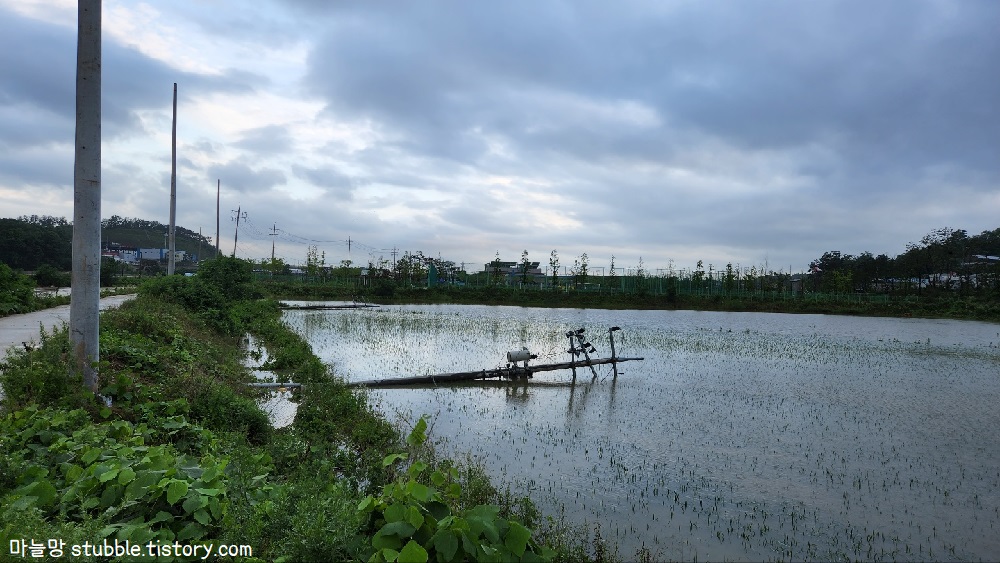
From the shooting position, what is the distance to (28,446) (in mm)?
4355

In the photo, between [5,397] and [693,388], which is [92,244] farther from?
[693,388]

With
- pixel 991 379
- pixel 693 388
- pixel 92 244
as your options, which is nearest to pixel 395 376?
pixel 693 388

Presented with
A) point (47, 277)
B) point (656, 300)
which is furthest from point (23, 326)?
point (656, 300)

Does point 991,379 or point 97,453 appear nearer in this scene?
point 97,453

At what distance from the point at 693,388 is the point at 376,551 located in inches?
439

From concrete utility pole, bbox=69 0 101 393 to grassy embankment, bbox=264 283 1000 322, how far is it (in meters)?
42.3

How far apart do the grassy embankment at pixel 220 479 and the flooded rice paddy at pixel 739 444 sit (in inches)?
46.8

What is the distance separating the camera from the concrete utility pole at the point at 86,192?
5.89 meters

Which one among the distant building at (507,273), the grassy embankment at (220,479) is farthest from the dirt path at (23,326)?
the distant building at (507,273)

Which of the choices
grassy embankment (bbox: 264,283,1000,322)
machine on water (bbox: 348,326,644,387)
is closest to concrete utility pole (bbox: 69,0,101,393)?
machine on water (bbox: 348,326,644,387)

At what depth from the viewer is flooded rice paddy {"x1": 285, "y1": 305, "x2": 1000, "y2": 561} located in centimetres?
554

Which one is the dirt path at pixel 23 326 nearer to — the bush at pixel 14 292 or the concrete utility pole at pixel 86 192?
the bush at pixel 14 292

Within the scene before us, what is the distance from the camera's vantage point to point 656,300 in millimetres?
52125

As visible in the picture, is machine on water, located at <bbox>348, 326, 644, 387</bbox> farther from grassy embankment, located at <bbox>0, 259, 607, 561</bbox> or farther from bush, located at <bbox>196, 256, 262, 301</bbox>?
bush, located at <bbox>196, 256, 262, 301</bbox>
